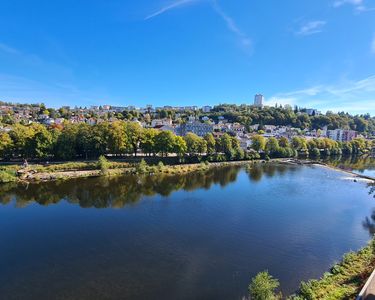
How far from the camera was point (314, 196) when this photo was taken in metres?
27.7

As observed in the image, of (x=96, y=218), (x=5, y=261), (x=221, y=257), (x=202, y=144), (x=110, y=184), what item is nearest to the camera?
(x=5, y=261)

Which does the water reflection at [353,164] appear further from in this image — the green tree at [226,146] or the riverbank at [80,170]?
the green tree at [226,146]

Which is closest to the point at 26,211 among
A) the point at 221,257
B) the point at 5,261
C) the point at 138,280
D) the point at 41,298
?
the point at 5,261

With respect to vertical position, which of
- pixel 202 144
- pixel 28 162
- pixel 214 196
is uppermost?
pixel 202 144

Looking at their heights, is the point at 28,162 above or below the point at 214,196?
above

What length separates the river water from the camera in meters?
11.8

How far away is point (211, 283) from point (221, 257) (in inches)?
98.6

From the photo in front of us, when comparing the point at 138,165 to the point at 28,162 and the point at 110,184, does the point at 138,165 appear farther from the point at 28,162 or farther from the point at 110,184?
the point at 28,162

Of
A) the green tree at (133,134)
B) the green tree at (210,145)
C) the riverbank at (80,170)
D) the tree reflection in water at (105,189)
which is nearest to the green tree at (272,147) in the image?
the green tree at (210,145)

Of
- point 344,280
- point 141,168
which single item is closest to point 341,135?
point 141,168

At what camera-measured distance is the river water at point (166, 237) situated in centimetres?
1177

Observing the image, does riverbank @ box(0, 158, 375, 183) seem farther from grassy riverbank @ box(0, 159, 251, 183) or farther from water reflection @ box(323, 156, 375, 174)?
water reflection @ box(323, 156, 375, 174)

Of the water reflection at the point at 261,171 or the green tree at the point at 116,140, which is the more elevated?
the green tree at the point at 116,140

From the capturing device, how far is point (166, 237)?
54.2 feet
